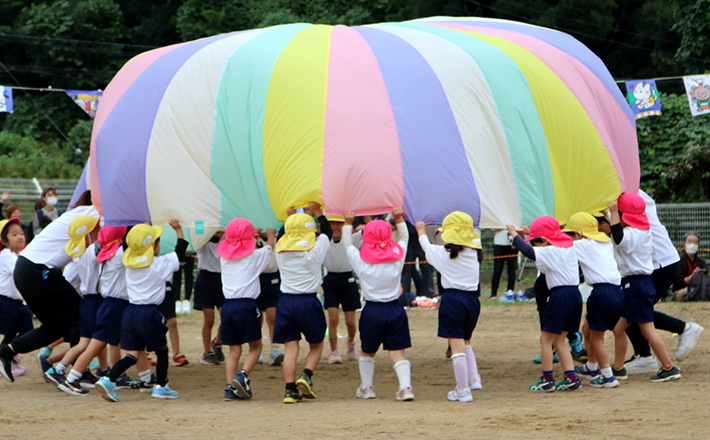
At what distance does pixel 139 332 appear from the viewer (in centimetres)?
789

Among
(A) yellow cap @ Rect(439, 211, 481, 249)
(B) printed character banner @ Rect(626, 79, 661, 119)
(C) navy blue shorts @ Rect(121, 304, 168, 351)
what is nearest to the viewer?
(A) yellow cap @ Rect(439, 211, 481, 249)

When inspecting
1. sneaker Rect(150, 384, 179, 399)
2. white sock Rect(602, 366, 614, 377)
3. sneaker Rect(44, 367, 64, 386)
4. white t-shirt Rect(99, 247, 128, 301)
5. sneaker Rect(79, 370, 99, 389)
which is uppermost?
white t-shirt Rect(99, 247, 128, 301)

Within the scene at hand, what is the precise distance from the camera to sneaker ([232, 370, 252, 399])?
7797 mm

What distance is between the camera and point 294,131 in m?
7.84

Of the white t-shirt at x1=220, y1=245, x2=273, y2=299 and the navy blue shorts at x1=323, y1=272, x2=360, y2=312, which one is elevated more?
the white t-shirt at x1=220, y1=245, x2=273, y2=299

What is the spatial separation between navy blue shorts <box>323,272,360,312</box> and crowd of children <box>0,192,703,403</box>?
3.89ft

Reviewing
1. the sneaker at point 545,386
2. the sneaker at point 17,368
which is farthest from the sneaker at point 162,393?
the sneaker at point 545,386

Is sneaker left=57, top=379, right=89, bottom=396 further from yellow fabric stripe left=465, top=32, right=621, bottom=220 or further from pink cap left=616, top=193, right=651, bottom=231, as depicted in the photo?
pink cap left=616, top=193, right=651, bottom=231

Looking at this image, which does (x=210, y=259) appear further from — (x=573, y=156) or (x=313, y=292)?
(x=573, y=156)

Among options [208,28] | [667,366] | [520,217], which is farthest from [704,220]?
[208,28]

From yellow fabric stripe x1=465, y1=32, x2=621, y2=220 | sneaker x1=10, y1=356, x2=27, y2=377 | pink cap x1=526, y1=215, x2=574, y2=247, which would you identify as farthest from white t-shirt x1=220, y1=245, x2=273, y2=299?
sneaker x1=10, y1=356, x2=27, y2=377

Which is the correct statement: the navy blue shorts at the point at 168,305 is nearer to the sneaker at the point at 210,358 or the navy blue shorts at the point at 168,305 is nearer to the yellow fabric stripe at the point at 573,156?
the sneaker at the point at 210,358

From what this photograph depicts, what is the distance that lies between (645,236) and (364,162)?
109 inches

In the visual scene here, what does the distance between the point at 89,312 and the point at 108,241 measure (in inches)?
30.0
